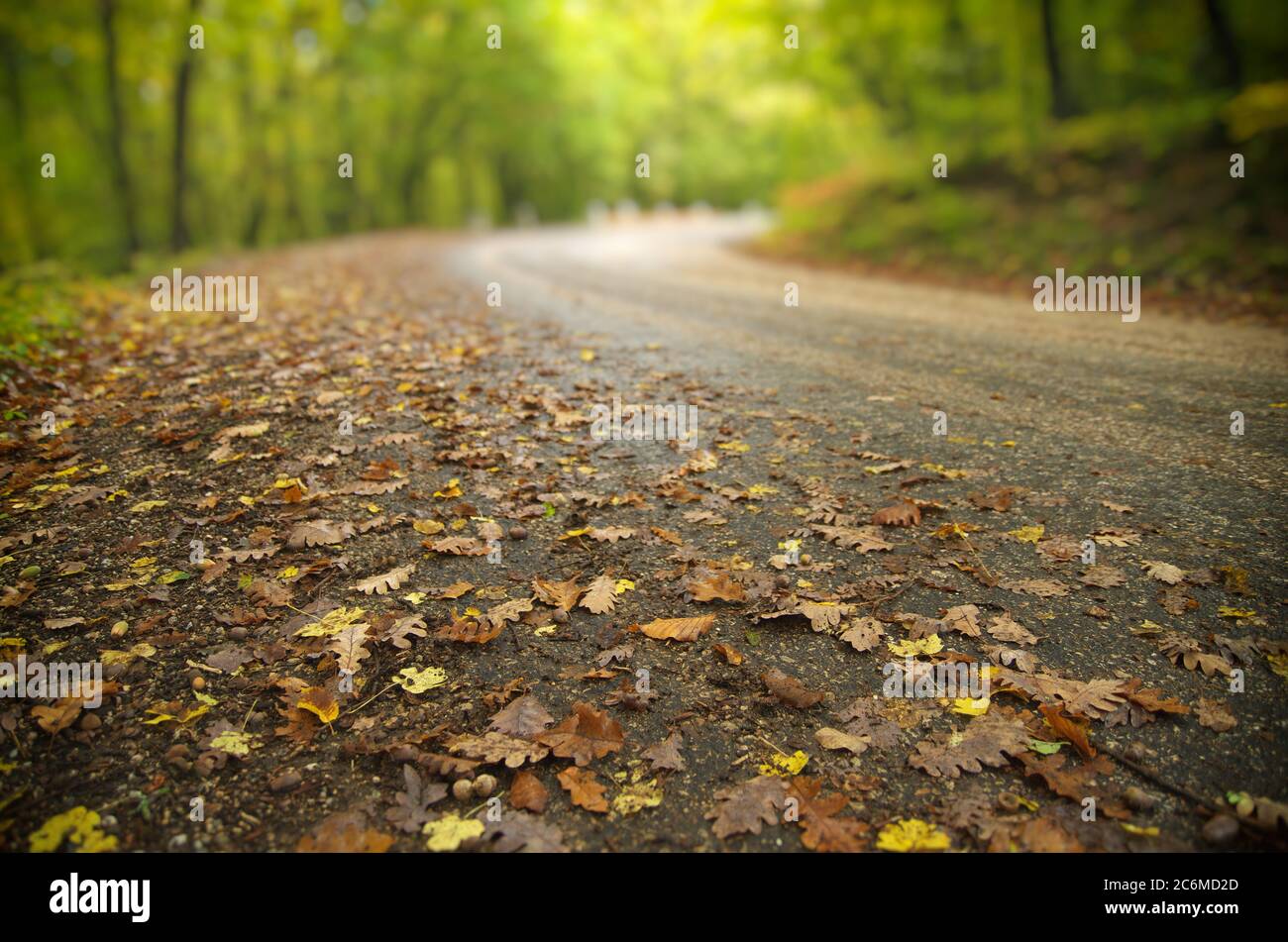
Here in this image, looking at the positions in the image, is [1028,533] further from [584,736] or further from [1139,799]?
[584,736]

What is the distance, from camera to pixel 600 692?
319 cm

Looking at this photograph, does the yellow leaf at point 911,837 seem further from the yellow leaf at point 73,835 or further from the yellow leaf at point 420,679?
the yellow leaf at point 73,835

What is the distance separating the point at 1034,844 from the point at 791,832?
0.83m

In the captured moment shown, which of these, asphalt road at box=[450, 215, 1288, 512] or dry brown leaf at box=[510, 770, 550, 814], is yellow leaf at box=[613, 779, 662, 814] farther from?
asphalt road at box=[450, 215, 1288, 512]

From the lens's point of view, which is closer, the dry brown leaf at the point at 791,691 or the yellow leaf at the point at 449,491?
the dry brown leaf at the point at 791,691

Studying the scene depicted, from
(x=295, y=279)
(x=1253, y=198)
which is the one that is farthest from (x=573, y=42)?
(x=1253, y=198)

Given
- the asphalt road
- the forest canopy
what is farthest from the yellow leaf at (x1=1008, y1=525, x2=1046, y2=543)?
the forest canopy

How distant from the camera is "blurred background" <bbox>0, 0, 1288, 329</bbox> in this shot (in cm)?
1210

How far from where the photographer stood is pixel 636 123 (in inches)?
1785

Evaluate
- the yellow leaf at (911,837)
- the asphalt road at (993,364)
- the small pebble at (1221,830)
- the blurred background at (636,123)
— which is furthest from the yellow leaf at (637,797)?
the blurred background at (636,123)

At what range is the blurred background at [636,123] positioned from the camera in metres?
12.1

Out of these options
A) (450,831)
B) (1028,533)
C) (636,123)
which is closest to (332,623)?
(450,831)

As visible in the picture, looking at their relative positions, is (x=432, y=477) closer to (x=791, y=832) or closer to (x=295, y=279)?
(x=791, y=832)
